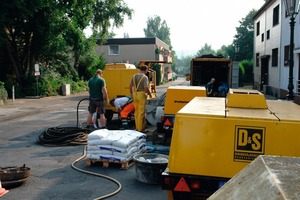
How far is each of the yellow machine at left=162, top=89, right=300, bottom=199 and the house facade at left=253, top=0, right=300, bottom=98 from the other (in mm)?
14829

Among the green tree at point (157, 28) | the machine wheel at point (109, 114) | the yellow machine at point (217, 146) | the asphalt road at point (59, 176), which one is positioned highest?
the green tree at point (157, 28)

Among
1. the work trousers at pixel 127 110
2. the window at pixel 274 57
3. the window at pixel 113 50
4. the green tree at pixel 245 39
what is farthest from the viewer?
the green tree at pixel 245 39

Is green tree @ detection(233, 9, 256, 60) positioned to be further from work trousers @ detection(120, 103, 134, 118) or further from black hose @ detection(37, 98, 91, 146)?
black hose @ detection(37, 98, 91, 146)

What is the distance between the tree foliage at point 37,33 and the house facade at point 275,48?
13515mm

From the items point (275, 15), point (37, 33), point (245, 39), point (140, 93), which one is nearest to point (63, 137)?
point (140, 93)

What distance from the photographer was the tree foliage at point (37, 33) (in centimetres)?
2226

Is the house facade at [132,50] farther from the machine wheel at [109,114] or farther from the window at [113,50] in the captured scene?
the machine wheel at [109,114]

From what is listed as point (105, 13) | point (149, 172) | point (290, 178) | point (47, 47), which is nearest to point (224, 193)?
point (290, 178)

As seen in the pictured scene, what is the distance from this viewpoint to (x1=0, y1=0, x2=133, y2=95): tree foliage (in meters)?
22.3

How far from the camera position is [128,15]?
124 ft

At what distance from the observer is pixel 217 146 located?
4191mm

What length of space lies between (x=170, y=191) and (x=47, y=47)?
79.7 ft

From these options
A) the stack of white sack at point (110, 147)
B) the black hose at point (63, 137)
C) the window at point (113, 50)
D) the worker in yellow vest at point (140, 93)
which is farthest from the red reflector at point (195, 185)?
the window at point (113, 50)

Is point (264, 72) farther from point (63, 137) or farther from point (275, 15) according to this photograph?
point (63, 137)
